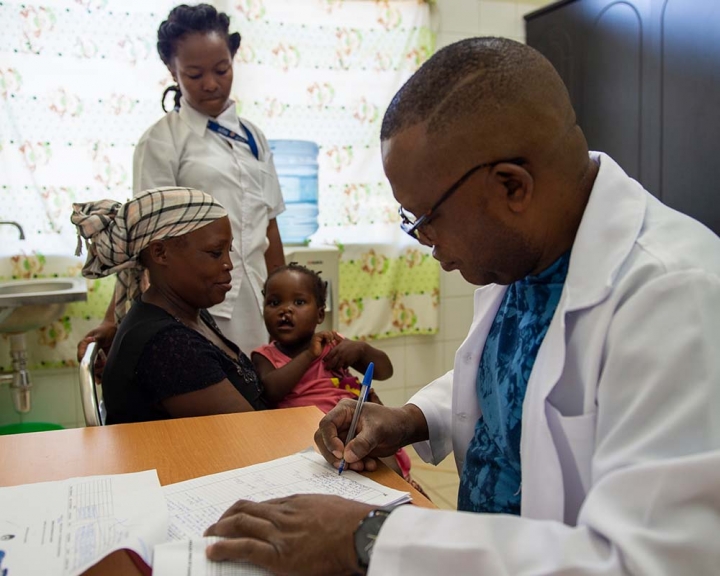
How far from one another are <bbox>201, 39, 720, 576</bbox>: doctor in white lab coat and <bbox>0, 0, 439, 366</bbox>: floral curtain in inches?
98.7

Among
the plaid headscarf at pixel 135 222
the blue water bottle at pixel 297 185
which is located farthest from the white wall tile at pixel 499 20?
the plaid headscarf at pixel 135 222

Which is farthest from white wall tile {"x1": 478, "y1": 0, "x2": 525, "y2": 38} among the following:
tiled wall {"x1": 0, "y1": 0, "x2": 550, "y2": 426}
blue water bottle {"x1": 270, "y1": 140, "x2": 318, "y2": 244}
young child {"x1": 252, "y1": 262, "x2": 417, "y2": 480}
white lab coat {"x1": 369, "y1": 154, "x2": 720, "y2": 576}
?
white lab coat {"x1": 369, "y1": 154, "x2": 720, "y2": 576}

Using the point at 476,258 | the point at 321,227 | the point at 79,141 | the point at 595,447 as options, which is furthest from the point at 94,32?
the point at 595,447

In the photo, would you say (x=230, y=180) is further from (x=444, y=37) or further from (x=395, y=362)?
(x=444, y=37)

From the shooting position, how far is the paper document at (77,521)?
0.81m

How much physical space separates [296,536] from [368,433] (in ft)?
1.24

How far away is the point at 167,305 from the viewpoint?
1787 mm

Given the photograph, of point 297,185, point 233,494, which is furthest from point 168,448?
point 297,185

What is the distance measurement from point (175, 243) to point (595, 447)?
4.14ft

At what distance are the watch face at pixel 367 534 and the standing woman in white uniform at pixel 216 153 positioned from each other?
1.63m

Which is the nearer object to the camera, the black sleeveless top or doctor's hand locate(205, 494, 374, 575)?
doctor's hand locate(205, 494, 374, 575)

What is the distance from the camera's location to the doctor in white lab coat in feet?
2.32

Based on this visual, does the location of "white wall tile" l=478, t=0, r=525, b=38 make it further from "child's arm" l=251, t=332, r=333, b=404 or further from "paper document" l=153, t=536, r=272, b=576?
"paper document" l=153, t=536, r=272, b=576

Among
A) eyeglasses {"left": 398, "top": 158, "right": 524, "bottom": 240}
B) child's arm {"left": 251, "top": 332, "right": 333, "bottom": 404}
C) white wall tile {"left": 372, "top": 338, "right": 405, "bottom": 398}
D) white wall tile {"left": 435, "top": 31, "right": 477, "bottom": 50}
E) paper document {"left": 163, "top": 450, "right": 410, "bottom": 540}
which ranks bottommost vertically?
white wall tile {"left": 372, "top": 338, "right": 405, "bottom": 398}
